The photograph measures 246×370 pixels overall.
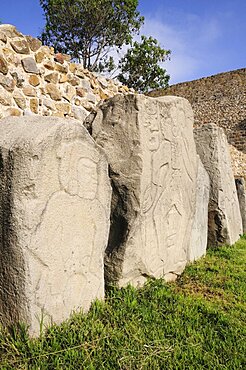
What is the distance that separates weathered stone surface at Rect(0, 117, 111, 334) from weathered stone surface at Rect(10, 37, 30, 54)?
2.49m

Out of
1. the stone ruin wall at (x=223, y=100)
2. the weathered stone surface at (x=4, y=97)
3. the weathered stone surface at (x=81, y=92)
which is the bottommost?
the weathered stone surface at (x=4, y=97)

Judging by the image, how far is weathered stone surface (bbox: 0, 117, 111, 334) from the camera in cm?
151

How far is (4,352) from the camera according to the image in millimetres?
1472

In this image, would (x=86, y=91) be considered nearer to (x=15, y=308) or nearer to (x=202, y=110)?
(x=15, y=308)

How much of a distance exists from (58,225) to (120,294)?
63cm

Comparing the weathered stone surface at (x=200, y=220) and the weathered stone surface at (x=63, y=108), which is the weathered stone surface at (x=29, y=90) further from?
the weathered stone surface at (x=200, y=220)

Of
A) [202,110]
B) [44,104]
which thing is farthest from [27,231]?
[202,110]

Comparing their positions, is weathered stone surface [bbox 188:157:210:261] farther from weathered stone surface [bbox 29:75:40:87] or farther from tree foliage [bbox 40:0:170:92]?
tree foliage [bbox 40:0:170:92]

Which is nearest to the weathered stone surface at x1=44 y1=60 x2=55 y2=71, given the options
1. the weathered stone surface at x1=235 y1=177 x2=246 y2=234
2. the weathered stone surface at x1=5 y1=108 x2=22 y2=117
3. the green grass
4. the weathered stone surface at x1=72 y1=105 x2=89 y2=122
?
the weathered stone surface at x1=72 y1=105 x2=89 y2=122

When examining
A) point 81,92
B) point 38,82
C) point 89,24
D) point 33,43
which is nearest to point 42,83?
point 38,82

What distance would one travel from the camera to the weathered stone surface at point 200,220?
9.93 feet

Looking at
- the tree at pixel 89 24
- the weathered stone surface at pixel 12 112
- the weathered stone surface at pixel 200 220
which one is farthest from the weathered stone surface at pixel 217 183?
the tree at pixel 89 24

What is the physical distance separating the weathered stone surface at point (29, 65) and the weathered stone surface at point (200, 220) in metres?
2.12

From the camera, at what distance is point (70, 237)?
1.70m
